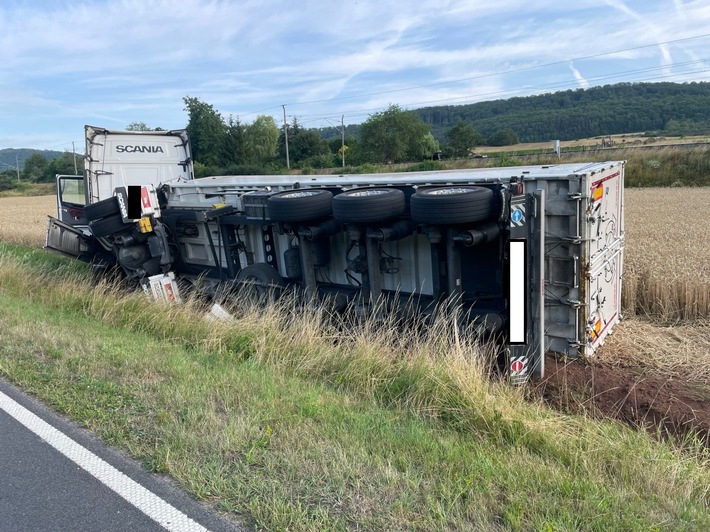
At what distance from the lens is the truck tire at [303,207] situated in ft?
23.4

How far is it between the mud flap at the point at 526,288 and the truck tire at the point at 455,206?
0.39 metres

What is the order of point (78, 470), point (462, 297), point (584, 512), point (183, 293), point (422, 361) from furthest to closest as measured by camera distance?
point (183, 293) → point (462, 297) → point (422, 361) → point (78, 470) → point (584, 512)

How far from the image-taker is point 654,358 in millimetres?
6082

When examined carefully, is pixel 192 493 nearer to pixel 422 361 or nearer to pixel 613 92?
pixel 422 361

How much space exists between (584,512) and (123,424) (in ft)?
9.24

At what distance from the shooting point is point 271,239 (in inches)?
337

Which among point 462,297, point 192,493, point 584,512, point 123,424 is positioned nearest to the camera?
point 584,512

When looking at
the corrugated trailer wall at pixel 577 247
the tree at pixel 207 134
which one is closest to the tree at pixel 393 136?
the tree at pixel 207 134

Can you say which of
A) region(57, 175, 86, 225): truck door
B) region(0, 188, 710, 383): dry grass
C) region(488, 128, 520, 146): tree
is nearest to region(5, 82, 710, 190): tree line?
region(488, 128, 520, 146): tree

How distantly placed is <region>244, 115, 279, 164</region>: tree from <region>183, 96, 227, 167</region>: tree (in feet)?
16.2

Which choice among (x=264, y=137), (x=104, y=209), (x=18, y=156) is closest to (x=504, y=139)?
(x=264, y=137)

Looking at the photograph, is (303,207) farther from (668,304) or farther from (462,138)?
(462,138)

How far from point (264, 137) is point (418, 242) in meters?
64.6

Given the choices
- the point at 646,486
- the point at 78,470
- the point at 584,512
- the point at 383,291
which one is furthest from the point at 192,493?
the point at 383,291
